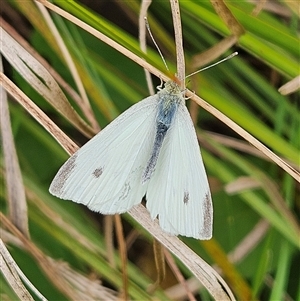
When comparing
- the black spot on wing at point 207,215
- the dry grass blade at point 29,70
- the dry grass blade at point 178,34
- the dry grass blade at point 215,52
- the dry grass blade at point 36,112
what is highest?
the dry grass blade at point 215,52

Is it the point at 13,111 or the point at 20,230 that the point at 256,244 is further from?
the point at 13,111

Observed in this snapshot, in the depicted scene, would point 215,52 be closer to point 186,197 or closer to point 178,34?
point 178,34

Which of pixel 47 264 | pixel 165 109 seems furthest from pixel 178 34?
pixel 47 264

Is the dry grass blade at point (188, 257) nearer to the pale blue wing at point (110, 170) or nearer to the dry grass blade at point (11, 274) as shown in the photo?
the pale blue wing at point (110, 170)

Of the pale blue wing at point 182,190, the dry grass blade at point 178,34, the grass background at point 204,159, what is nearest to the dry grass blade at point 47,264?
the grass background at point 204,159

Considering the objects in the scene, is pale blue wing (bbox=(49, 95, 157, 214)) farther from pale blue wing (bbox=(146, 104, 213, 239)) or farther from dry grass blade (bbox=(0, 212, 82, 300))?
dry grass blade (bbox=(0, 212, 82, 300))

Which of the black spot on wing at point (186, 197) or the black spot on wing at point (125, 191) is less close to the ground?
the black spot on wing at point (186, 197)
